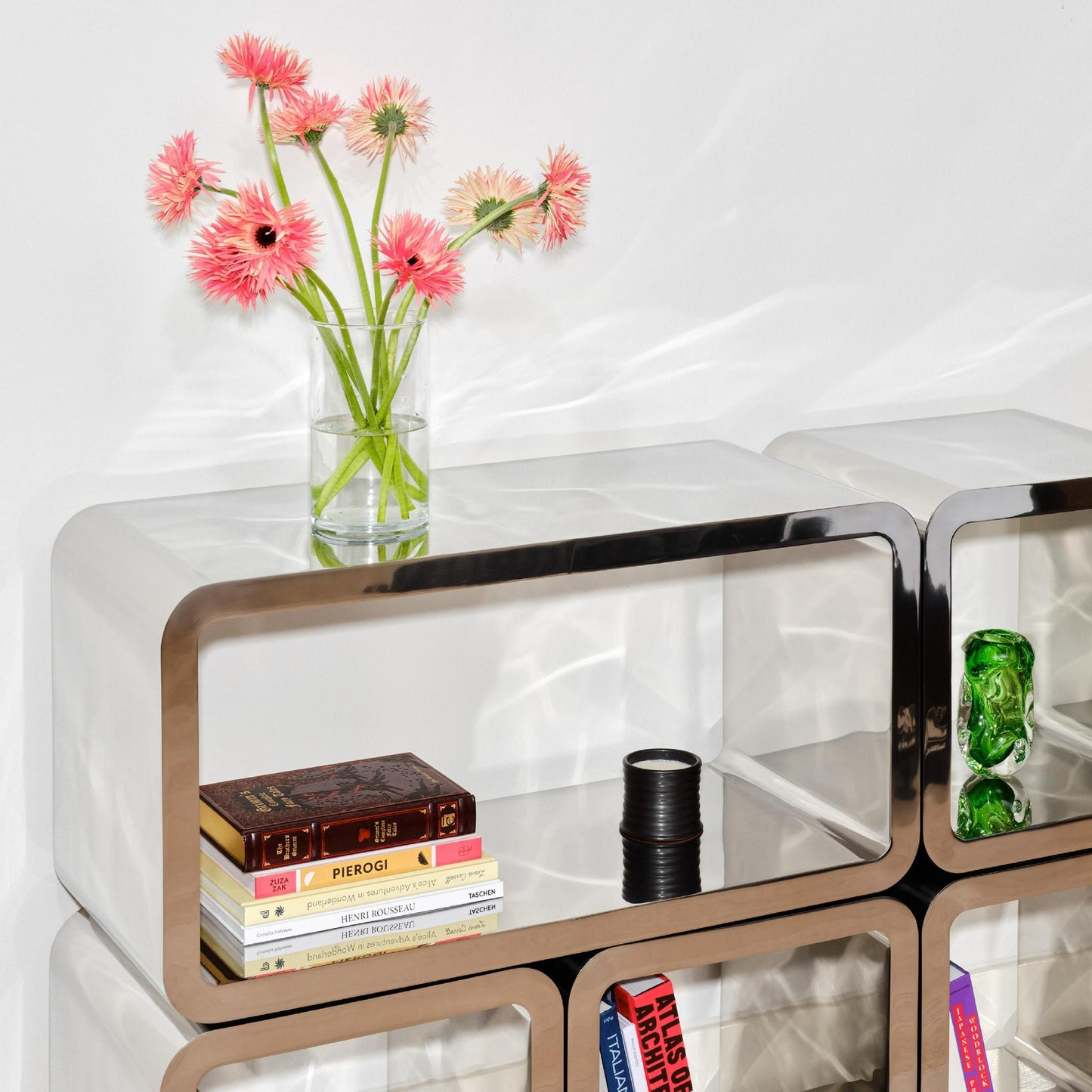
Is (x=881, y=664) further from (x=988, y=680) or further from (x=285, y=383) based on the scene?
(x=285, y=383)

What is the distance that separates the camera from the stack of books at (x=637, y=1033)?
1754 mm

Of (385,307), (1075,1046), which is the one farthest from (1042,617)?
(385,307)

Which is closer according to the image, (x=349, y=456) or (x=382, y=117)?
(x=349, y=456)

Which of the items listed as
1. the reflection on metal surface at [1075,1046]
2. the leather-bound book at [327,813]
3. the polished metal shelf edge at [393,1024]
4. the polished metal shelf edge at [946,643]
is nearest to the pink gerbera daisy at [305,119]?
the leather-bound book at [327,813]

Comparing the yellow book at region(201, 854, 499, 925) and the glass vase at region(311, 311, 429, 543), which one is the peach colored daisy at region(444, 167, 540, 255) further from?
the yellow book at region(201, 854, 499, 925)

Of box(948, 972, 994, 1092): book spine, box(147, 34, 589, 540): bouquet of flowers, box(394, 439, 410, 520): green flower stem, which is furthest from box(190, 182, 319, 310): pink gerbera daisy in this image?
box(948, 972, 994, 1092): book spine

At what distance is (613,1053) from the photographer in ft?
5.79

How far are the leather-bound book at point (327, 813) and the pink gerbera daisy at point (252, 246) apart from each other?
→ 1.66 ft

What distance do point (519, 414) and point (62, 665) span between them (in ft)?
2.00

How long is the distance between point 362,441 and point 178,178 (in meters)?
0.32

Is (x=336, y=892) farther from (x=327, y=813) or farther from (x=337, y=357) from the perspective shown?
(x=337, y=357)

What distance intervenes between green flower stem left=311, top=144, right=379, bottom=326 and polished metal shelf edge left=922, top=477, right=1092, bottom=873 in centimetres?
65

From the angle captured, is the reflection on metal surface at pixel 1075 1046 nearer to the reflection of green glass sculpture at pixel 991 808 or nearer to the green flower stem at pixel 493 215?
the reflection of green glass sculpture at pixel 991 808

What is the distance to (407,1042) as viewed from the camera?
1711 mm
